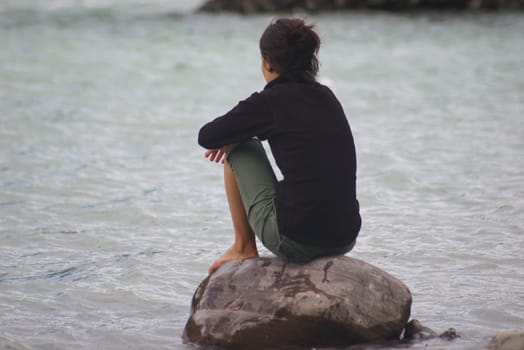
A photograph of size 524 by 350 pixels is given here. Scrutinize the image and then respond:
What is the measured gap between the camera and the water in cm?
550

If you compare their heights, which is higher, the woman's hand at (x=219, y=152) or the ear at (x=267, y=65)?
the ear at (x=267, y=65)

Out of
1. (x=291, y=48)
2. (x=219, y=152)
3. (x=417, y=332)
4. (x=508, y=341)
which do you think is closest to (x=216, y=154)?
(x=219, y=152)

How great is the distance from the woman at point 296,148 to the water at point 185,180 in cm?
78

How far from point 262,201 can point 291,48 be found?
0.81m

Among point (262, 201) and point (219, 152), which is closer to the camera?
point (262, 201)

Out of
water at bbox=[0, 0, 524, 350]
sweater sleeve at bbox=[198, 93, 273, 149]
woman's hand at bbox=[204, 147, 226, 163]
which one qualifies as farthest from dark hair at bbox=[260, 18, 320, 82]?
water at bbox=[0, 0, 524, 350]

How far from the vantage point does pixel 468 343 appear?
4648mm

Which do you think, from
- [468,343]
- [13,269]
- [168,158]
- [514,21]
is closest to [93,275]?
[13,269]

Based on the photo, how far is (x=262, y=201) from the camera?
4.86m

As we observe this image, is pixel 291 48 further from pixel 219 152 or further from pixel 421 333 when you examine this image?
pixel 421 333

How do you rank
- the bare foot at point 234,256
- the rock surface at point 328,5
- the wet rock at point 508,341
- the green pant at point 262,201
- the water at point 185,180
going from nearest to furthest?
the wet rock at point 508,341 → the green pant at point 262,201 → the bare foot at point 234,256 → the water at point 185,180 → the rock surface at point 328,5

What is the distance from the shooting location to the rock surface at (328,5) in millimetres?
26953

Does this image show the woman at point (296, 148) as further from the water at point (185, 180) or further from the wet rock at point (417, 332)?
the water at point (185, 180)

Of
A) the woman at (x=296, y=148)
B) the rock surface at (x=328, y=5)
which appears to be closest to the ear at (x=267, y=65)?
the woman at (x=296, y=148)
